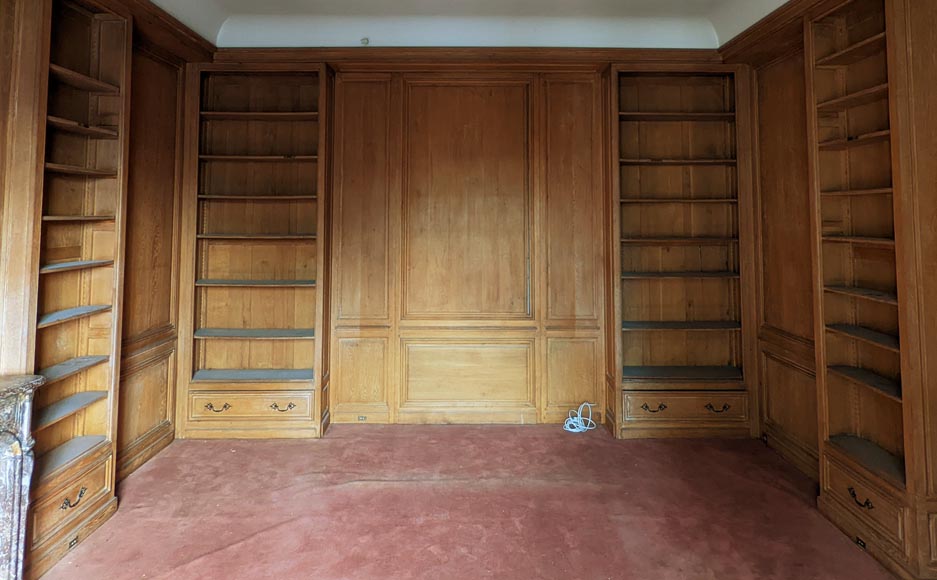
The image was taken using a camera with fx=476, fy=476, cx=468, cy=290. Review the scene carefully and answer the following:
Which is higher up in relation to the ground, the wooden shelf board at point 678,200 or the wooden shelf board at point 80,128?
the wooden shelf board at point 80,128

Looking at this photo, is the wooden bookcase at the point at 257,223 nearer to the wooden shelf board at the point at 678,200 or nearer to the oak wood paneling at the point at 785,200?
the wooden shelf board at the point at 678,200

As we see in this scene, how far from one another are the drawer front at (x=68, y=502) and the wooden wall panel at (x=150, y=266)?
472 mm

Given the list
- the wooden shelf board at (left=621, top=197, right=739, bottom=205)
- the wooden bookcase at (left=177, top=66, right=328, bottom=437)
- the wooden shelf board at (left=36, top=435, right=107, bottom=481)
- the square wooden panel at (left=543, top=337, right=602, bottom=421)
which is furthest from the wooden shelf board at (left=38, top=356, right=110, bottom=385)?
the wooden shelf board at (left=621, top=197, right=739, bottom=205)

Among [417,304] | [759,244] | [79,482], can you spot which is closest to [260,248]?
[417,304]

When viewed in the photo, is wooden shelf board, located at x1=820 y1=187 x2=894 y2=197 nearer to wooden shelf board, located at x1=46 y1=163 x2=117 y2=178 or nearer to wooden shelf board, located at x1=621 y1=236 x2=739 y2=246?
wooden shelf board, located at x1=621 y1=236 x2=739 y2=246

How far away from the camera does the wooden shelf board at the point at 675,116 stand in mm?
3580

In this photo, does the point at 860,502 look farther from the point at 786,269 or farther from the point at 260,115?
the point at 260,115

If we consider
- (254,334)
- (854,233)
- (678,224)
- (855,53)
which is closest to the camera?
(855,53)

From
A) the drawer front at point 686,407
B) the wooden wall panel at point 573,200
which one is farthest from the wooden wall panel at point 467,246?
the drawer front at point 686,407

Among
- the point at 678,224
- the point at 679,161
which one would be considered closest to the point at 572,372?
the point at 678,224

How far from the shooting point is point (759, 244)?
3.53 meters

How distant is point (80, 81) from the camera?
248 centimetres

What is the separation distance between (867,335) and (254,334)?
386cm

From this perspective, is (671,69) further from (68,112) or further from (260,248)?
(68,112)
